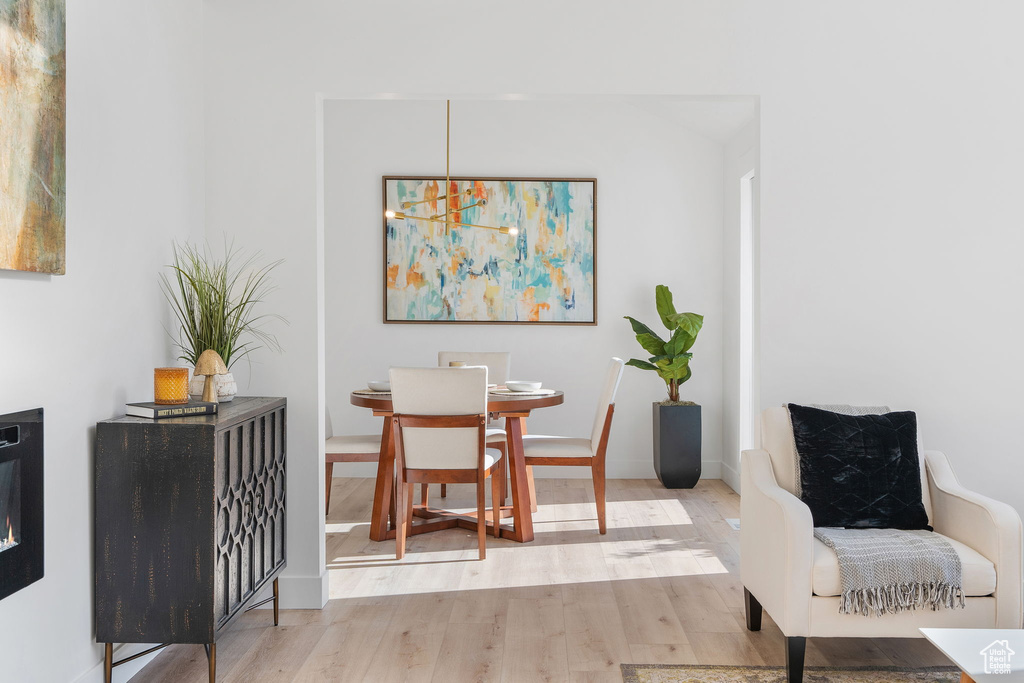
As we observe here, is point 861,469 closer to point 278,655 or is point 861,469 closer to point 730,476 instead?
point 278,655

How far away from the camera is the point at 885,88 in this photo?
315 cm

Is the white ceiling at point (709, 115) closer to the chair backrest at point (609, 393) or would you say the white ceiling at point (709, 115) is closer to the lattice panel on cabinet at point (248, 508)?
the chair backrest at point (609, 393)

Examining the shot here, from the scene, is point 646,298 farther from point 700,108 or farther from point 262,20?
point 262,20

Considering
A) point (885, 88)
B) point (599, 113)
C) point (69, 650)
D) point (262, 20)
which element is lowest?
point (69, 650)

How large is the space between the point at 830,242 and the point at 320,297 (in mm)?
2139

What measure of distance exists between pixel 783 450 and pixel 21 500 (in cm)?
248

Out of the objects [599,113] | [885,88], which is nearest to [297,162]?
[885,88]

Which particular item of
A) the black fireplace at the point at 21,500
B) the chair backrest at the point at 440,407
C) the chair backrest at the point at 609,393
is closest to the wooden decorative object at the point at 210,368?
the black fireplace at the point at 21,500

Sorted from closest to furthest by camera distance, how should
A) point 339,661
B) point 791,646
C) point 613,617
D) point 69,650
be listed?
point 69,650
point 791,646
point 339,661
point 613,617

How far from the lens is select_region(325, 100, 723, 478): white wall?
594 cm

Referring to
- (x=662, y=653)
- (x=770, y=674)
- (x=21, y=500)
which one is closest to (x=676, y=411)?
(x=662, y=653)

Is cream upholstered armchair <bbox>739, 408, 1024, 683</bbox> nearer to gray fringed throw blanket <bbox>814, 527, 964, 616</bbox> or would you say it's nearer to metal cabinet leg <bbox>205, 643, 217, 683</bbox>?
gray fringed throw blanket <bbox>814, 527, 964, 616</bbox>

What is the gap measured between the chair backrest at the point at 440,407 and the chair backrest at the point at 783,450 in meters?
1.39

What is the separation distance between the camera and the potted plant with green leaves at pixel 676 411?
550cm
